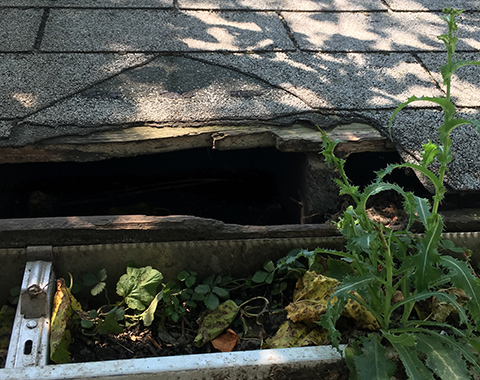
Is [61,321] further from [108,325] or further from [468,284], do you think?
[468,284]

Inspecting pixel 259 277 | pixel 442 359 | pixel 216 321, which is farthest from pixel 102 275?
pixel 442 359

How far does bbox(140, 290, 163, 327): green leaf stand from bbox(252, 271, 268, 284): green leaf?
45 centimetres

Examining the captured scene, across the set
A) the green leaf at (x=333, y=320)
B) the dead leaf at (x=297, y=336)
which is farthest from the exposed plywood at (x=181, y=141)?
the green leaf at (x=333, y=320)

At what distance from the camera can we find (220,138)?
2693mm

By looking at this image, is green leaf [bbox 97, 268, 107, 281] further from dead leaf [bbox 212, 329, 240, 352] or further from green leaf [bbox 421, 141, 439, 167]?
green leaf [bbox 421, 141, 439, 167]

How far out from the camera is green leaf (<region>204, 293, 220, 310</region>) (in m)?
2.31

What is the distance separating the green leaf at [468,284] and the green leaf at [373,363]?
1.10 feet

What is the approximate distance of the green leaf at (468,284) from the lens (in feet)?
5.68

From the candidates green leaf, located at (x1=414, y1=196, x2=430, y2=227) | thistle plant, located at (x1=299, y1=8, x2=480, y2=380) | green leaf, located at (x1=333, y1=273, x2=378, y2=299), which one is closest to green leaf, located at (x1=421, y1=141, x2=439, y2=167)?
thistle plant, located at (x1=299, y1=8, x2=480, y2=380)

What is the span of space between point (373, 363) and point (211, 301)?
0.81 metres

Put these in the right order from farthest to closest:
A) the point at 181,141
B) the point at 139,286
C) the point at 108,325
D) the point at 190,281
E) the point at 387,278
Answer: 1. the point at 181,141
2. the point at 190,281
3. the point at 139,286
4. the point at 108,325
5. the point at 387,278

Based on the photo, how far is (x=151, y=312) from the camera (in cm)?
224

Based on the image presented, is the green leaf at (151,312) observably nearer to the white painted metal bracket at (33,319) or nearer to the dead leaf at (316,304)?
the white painted metal bracket at (33,319)

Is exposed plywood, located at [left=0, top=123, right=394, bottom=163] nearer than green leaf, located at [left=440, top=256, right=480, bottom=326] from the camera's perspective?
No
